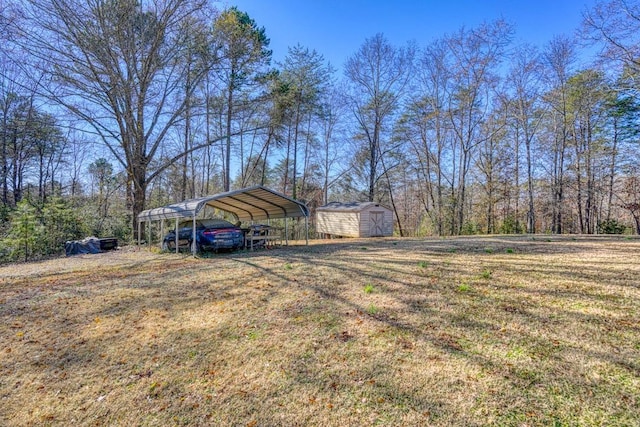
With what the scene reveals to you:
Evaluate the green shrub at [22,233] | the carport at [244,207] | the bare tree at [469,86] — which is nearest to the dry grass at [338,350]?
the carport at [244,207]

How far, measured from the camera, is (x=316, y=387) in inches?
108

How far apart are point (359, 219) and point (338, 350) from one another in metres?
16.3

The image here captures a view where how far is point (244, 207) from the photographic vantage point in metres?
15.2

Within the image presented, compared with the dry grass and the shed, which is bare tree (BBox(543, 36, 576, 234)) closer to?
the shed

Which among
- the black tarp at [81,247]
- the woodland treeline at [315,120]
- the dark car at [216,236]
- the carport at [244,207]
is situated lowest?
the black tarp at [81,247]

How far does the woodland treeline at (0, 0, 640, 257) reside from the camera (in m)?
13.1

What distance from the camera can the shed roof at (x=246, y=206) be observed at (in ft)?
34.8

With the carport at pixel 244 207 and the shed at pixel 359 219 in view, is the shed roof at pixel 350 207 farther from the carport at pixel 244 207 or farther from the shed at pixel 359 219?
the carport at pixel 244 207

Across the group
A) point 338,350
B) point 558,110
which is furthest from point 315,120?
point 338,350

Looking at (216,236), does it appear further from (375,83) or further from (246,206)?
(375,83)

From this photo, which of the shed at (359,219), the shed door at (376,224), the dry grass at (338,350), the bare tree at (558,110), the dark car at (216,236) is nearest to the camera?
the dry grass at (338,350)

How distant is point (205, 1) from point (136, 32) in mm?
3487

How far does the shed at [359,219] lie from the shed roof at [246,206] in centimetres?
661

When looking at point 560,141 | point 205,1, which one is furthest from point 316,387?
point 560,141
